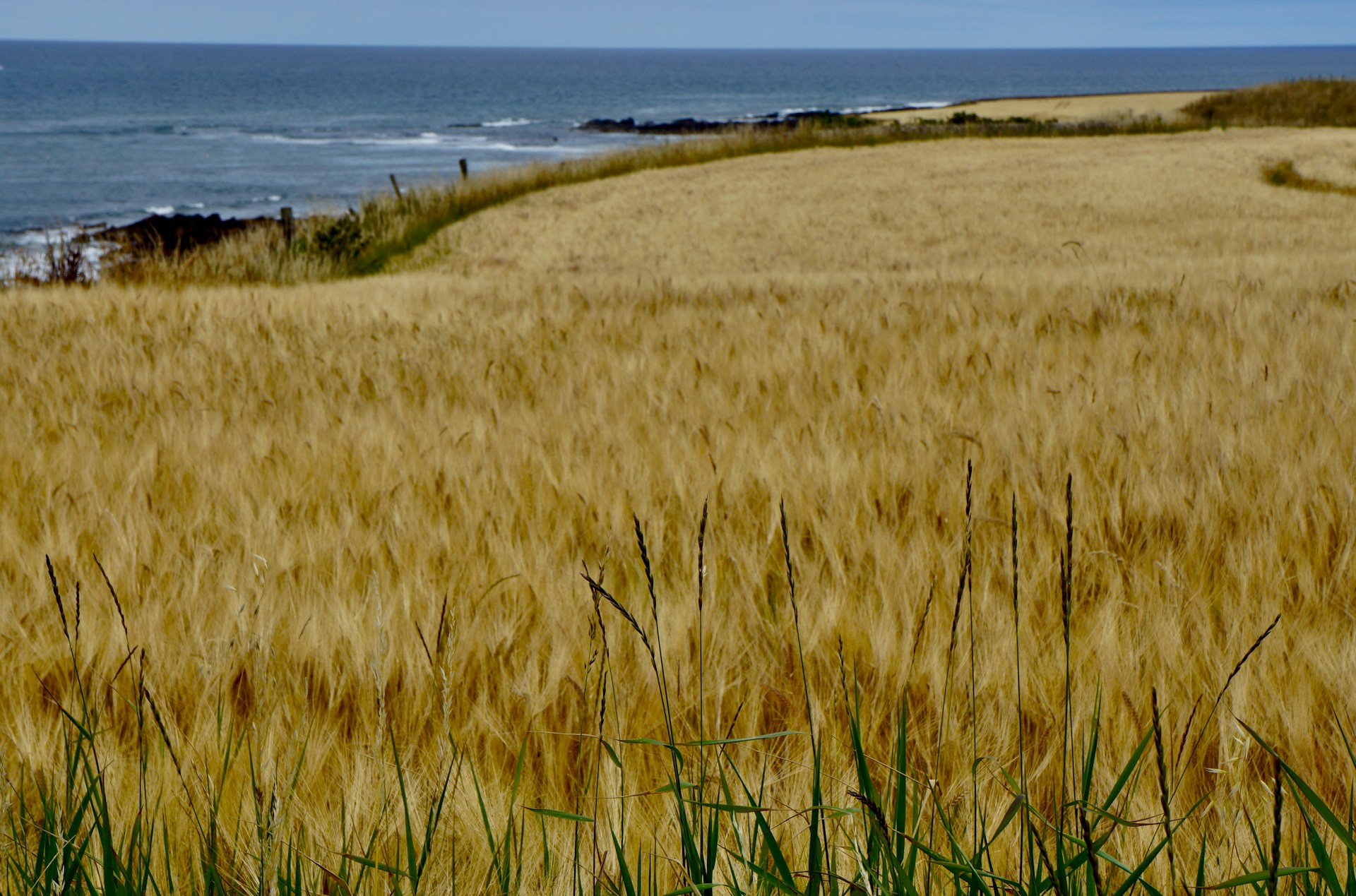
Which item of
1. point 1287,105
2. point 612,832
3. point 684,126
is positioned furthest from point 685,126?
point 612,832

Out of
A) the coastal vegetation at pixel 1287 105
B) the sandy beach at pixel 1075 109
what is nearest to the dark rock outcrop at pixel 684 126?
the sandy beach at pixel 1075 109

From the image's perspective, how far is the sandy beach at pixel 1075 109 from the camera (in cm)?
5297

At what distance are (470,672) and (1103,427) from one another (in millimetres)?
1902

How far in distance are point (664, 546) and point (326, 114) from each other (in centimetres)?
10092

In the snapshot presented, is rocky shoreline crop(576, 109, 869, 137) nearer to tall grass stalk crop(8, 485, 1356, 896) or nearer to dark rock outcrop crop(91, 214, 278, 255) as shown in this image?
dark rock outcrop crop(91, 214, 278, 255)

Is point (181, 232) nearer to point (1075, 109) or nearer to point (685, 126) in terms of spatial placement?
point (685, 126)

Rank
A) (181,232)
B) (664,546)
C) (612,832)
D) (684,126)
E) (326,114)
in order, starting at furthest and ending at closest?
(326,114) → (684,126) → (181,232) → (664,546) → (612,832)

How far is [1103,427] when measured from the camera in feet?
8.39

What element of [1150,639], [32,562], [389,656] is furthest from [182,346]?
[1150,639]

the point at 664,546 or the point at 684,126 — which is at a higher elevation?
the point at 684,126

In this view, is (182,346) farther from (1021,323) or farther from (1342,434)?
(1342,434)

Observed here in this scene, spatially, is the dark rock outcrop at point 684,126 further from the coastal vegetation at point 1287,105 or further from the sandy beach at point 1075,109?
the coastal vegetation at point 1287,105

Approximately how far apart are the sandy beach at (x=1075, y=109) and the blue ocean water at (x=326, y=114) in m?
22.3

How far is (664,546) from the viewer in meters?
1.99
